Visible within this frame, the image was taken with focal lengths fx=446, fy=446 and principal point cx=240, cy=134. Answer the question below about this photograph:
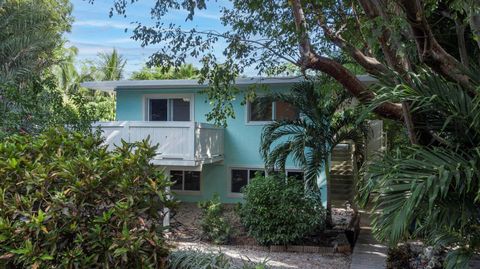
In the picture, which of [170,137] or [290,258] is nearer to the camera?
[290,258]

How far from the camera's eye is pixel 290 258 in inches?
360

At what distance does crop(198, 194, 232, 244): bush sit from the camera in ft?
34.0

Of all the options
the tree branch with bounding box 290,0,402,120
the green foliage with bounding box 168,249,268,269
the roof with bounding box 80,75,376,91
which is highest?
the roof with bounding box 80,75,376,91

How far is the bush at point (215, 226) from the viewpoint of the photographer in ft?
34.0

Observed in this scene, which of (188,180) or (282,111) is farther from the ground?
(282,111)

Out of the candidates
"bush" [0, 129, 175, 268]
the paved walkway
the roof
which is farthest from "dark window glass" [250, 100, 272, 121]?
"bush" [0, 129, 175, 268]

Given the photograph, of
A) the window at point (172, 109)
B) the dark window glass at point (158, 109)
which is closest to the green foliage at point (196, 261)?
the window at point (172, 109)

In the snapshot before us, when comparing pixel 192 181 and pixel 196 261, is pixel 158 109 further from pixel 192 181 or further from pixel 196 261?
pixel 196 261

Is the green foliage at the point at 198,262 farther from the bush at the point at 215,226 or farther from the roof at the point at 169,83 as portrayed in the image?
the roof at the point at 169,83

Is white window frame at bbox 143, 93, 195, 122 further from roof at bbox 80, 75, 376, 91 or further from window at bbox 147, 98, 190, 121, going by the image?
roof at bbox 80, 75, 376, 91

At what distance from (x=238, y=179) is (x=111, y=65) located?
18.9 metres

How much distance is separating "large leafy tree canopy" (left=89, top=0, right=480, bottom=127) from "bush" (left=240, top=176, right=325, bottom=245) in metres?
2.15

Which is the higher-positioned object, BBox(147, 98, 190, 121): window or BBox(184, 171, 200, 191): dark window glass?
BBox(147, 98, 190, 121): window

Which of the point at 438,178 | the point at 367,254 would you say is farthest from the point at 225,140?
the point at 438,178
